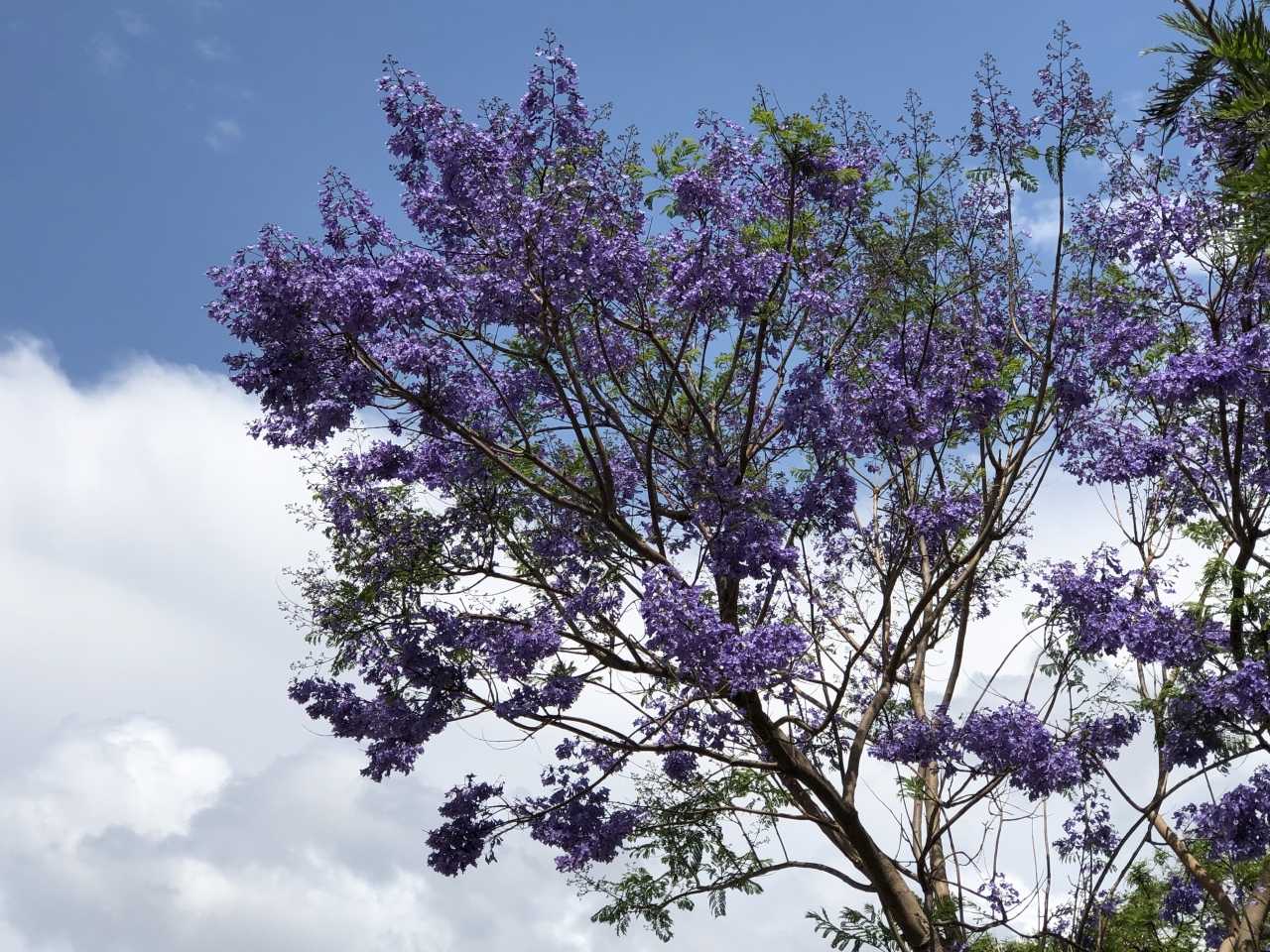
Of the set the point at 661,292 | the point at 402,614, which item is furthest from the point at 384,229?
the point at 402,614

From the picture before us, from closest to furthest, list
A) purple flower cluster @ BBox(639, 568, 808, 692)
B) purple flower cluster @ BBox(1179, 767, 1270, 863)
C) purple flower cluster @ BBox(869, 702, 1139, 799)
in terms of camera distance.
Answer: purple flower cluster @ BBox(639, 568, 808, 692) < purple flower cluster @ BBox(869, 702, 1139, 799) < purple flower cluster @ BBox(1179, 767, 1270, 863)

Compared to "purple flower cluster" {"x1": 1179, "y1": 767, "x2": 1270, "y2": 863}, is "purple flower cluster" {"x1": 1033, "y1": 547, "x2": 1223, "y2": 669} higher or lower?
"purple flower cluster" {"x1": 1033, "y1": 547, "x2": 1223, "y2": 669}

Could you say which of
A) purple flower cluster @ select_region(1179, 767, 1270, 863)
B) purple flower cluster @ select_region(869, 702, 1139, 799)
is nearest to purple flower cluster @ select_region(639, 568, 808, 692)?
purple flower cluster @ select_region(869, 702, 1139, 799)

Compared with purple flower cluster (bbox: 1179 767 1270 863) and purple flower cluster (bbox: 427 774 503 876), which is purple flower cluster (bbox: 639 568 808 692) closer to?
purple flower cluster (bbox: 427 774 503 876)

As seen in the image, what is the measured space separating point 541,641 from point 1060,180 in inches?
228

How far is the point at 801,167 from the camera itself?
980 cm

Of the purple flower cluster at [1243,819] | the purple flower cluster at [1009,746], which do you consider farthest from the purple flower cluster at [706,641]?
the purple flower cluster at [1243,819]

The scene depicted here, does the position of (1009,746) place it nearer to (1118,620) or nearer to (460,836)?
(1118,620)

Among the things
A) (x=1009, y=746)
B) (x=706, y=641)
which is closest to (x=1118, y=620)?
(x=1009, y=746)

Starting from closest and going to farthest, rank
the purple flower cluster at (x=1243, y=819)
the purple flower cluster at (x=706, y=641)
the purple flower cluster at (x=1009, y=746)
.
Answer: the purple flower cluster at (x=706, y=641) → the purple flower cluster at (x=1009, y=746) → the purple flower cluster at (x=1243, y=819)

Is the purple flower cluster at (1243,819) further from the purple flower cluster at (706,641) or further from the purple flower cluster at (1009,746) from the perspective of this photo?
the purple flower cluster at (706,641)

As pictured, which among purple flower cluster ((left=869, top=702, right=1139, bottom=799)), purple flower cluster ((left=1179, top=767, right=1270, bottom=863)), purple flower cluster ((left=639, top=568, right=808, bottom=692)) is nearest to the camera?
purple flower cluster ((left=639, top=568, right=808, bottom=692))

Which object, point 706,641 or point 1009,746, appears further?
→ point 1009,746

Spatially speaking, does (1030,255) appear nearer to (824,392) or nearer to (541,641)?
(824,392)
